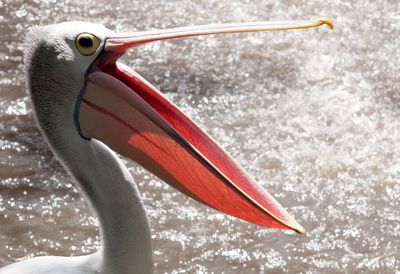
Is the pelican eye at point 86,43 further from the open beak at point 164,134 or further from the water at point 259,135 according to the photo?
the water at point 259,135

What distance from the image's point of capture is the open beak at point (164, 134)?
2.34 m

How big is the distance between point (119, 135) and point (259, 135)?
1979 mm

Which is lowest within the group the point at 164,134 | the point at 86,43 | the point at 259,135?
the point at 164,134

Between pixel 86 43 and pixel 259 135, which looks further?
pixel 259 135

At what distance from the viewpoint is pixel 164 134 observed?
2.37 metres

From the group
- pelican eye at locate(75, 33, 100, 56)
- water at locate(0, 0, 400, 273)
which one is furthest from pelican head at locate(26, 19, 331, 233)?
water at locate(0, 0, 400, 273)

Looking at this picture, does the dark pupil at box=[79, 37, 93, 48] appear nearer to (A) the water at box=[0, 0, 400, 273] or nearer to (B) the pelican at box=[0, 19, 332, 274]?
→ (B) the pelican at box=[0, 19, 332, 274]

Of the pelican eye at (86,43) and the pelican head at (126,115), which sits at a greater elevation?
the pelican eye at (86,43)

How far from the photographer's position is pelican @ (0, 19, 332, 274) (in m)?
2.32

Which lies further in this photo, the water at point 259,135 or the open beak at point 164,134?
the water at point 259,135

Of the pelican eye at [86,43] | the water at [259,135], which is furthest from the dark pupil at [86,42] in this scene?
the water at [259,135]

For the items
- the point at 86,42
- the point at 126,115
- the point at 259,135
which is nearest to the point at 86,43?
the point at 86,42

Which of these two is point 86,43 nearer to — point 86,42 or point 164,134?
point 86,42

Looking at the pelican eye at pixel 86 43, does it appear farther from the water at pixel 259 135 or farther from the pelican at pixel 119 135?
the water at pixel 259 135
